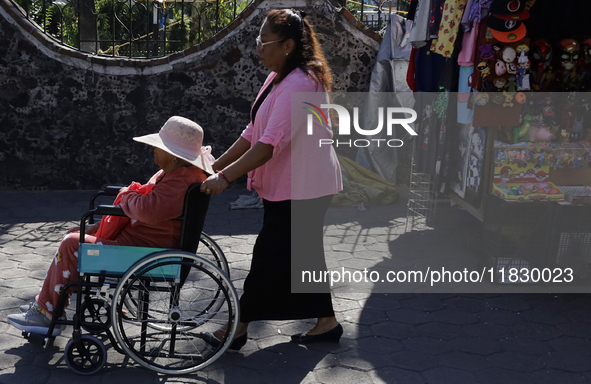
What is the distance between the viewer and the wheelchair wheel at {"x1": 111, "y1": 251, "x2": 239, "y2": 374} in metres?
3.16

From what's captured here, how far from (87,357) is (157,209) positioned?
2.77 feet

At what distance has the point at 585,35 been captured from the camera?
5.20 metres

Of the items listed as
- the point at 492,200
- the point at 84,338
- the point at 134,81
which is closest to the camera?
the point at 84,338

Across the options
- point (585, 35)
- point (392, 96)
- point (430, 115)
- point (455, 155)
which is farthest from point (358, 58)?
point (585, 35)

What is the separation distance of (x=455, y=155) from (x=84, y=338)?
153 inches

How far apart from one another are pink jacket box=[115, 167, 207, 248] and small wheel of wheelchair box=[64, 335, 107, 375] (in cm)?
53

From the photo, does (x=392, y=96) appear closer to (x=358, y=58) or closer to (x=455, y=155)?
(x=358, y=58)

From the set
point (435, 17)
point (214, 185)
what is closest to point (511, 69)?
point (435, 17)

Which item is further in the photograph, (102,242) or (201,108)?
(201,108)

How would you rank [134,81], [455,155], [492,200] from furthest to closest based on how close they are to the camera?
1. [134,81]
2. [455,155]
3. [492,200]

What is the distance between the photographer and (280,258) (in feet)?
11.7

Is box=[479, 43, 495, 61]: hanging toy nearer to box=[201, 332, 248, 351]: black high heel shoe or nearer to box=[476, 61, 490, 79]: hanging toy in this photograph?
box=[476, 61, 490, 79]: hanging toy

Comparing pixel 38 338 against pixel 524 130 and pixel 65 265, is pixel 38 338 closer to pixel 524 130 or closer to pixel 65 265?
pixel 65 265

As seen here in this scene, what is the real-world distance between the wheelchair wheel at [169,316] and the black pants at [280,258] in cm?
26
